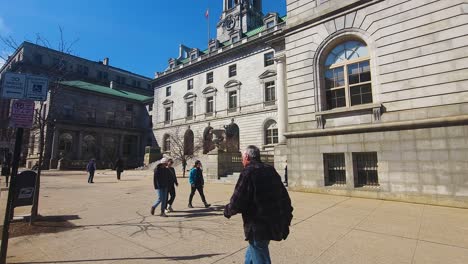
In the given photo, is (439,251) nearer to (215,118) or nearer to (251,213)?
(251,213)

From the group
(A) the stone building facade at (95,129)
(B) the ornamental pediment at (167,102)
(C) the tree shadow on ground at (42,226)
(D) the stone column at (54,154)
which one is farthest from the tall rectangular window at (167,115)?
(C) the tree shadow on ground at (42,226)

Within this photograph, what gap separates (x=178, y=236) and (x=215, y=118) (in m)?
33.6

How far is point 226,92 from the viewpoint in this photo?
38.6 m

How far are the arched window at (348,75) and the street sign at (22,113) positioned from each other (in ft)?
38.2

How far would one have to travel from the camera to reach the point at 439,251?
15.9 ft

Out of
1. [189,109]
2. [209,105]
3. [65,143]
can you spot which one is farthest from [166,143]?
[65,143]

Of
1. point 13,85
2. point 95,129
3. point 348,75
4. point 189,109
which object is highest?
point 189,109

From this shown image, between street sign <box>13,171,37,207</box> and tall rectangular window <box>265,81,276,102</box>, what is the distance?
94.2 ft

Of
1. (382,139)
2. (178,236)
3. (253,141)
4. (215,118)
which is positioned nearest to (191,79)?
(215,118)

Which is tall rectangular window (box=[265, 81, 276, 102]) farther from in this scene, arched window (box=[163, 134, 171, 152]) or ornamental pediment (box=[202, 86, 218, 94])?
arched window (box=[163, 134, 171, 152])

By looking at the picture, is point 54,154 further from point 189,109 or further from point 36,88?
point 36,88

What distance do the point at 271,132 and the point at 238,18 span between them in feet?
107

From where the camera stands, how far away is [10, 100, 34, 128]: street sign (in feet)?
15.6

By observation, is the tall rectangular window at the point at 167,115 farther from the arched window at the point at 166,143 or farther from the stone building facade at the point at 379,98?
the stone building facade at the point at 379,98
